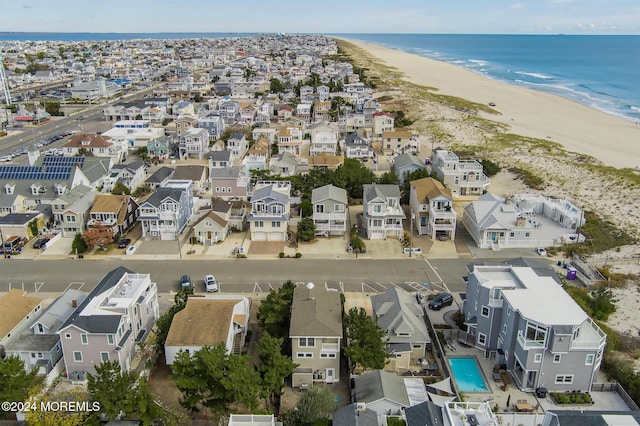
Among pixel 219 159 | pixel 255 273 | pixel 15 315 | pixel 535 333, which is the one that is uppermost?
pixel 535 333

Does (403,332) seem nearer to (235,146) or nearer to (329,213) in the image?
(329,213)

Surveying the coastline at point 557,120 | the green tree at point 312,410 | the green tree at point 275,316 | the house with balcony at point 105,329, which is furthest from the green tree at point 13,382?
the coastline at point 557,120

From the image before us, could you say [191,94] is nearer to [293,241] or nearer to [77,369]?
[293,241]

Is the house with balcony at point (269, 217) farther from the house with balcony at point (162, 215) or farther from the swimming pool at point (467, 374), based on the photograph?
the swimming pool at point (467, 374)

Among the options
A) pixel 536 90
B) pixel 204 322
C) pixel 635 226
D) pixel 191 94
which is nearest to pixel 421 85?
pixel 536 90

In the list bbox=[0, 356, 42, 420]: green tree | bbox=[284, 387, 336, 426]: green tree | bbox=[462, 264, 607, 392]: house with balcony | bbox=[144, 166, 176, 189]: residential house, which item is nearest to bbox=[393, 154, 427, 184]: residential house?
bbox=[144, 166, 176, 189]: residential house

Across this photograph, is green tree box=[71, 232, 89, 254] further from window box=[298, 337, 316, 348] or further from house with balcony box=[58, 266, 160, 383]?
window box=[298, 337, 316, 348]

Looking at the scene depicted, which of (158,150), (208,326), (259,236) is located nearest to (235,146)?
(158,150)
